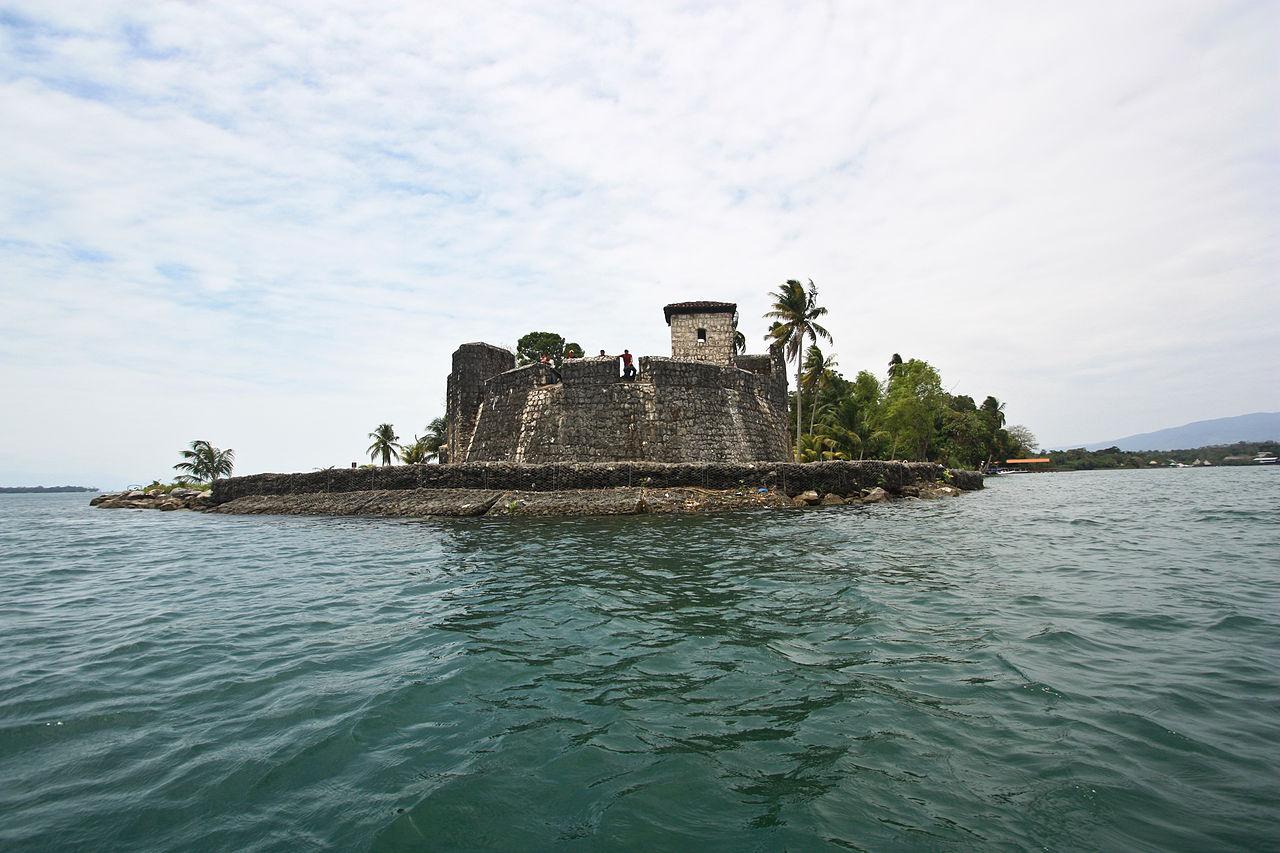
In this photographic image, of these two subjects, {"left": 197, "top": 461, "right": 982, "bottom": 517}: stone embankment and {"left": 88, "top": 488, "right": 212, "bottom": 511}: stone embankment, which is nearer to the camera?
{"left": 197, "top": 461, "right": 982, "bottom": 517}: stone embankment

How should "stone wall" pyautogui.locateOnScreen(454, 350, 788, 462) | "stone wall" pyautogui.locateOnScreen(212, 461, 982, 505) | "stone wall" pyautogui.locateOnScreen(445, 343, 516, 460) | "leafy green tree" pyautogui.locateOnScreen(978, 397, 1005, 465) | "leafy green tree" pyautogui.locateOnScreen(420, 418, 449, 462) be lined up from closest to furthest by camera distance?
"stone wall" pyautogui.locateOnScreen(212, 461, 982, 505)
"stone wall" pyautogui.locateOnScreen(454, 350, 788, 462)
"stone wall" pyautogui.locateOnScreen(445, 343, 516, 460)
"leafy green tree" pyautogui.locateOnScreen(420, 418, 449, 462)
"leafy green tree" pyautogui.locateOnScreen(978, 397, 1005, 465)

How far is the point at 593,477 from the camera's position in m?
17.5

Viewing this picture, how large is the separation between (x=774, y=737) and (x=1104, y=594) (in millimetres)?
5472

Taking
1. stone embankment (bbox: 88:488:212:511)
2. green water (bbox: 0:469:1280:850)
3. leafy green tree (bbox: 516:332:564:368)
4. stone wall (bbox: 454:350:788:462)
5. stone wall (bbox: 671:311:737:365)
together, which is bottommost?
green water (bbox: 0:469:1280:850)

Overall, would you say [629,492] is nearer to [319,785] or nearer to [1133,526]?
[1133,526]

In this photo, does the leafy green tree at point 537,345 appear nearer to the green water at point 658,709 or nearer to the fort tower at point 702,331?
the fort tower at point 702,331

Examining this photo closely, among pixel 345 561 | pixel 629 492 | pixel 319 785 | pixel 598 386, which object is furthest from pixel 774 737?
pixel 598 386

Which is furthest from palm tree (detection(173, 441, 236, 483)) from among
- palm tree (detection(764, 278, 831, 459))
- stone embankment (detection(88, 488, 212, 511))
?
palm tree (detection(764, 278, 831, 459))

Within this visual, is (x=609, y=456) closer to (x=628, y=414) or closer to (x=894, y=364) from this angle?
(x=628, y=414)

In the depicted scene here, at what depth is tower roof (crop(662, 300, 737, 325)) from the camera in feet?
84.8

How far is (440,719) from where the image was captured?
3.73 meters

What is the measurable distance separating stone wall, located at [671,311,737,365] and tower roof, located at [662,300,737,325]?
5.4 inches

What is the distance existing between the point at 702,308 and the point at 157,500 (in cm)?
2851

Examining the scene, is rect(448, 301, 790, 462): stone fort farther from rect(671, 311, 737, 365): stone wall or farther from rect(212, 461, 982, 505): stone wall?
rect(671, 311, 737, 365): stone wall
